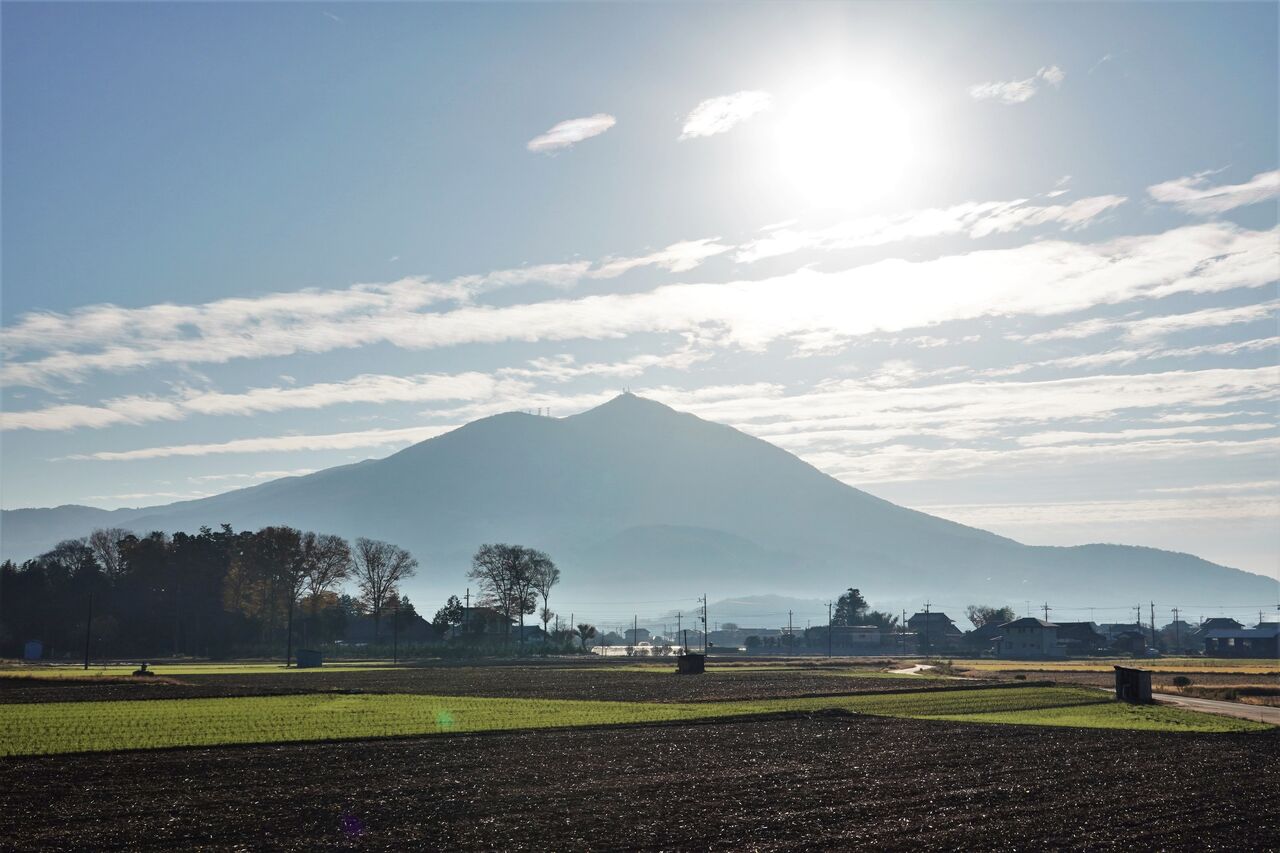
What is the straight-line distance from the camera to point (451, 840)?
22078mm

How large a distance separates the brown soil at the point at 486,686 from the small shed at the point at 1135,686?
639 inches

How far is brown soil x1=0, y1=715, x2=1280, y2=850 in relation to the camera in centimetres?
2230

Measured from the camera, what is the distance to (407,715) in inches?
2016

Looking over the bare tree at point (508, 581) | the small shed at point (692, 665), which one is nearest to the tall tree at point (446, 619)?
the bare tree at point (508, 581)

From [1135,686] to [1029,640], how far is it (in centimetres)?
11589

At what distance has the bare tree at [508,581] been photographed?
175 metres

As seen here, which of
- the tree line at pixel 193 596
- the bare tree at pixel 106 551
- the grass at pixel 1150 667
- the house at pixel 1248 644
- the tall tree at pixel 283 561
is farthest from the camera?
the bare tree at pixel 106 551

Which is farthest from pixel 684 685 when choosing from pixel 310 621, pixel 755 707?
pixel 310 621

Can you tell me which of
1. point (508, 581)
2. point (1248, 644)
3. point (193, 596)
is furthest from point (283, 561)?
point (1248, 644)

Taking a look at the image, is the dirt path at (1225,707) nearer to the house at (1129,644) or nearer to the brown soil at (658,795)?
the brown soil at (658,795)

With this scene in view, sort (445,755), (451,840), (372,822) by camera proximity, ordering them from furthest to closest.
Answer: (445,755) < (372,822) < (451,840)

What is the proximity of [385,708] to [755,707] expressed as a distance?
20043mm

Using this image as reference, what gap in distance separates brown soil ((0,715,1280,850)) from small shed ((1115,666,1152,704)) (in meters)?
24.1

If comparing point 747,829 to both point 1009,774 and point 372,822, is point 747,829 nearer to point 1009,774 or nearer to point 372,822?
point 372,822
